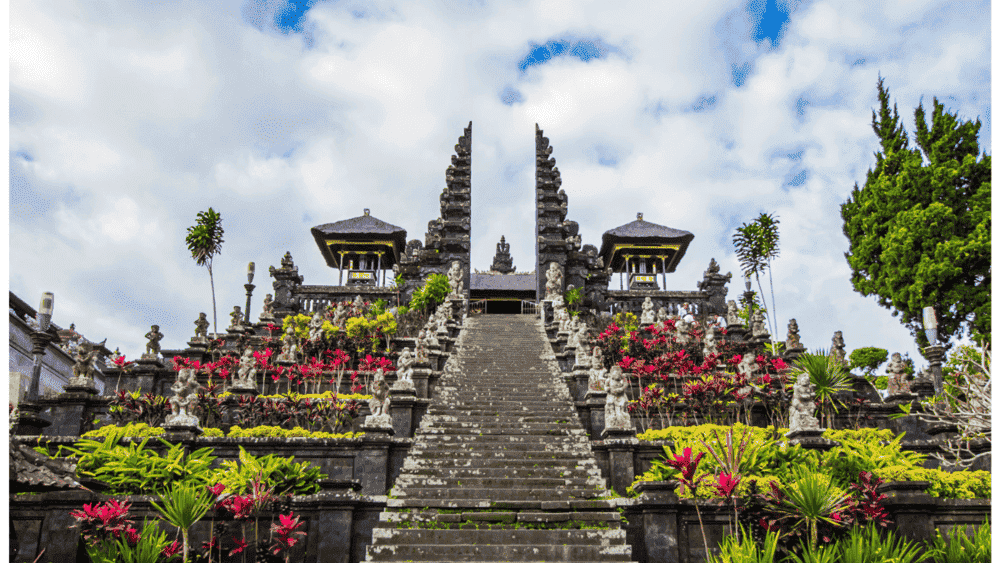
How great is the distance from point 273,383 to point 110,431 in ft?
14.5

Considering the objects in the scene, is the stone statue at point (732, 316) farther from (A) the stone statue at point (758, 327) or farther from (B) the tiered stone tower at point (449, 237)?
(B) the tiered stone tower at point (449, 237)


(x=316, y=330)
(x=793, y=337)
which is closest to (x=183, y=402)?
(x=316, y=330)

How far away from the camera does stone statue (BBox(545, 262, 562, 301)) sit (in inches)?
950

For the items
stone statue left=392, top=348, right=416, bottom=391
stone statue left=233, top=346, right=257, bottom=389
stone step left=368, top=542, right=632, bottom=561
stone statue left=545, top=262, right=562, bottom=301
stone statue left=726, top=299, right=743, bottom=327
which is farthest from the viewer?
stone statue left=545, top=262, right=562, bottom=301

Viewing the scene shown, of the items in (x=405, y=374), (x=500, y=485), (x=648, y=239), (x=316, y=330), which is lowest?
(x=500, y=485)

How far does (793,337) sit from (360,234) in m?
20.3

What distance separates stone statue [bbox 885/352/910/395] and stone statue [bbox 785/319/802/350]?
2859mm

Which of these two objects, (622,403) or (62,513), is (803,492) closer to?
Result: (622,403)

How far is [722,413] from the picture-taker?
1167cm

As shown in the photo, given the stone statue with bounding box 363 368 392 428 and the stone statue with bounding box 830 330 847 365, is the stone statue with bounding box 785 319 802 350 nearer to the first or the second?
the stone statue with bounding box 830 330 847 365

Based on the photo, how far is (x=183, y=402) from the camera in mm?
9508

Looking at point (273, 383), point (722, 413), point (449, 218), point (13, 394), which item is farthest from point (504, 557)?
point (449, 218)

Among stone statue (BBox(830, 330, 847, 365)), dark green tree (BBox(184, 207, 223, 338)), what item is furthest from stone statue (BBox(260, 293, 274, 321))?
stone statue (BBox(830, 330, 847, 365))

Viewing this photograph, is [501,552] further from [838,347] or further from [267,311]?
[267,311]
